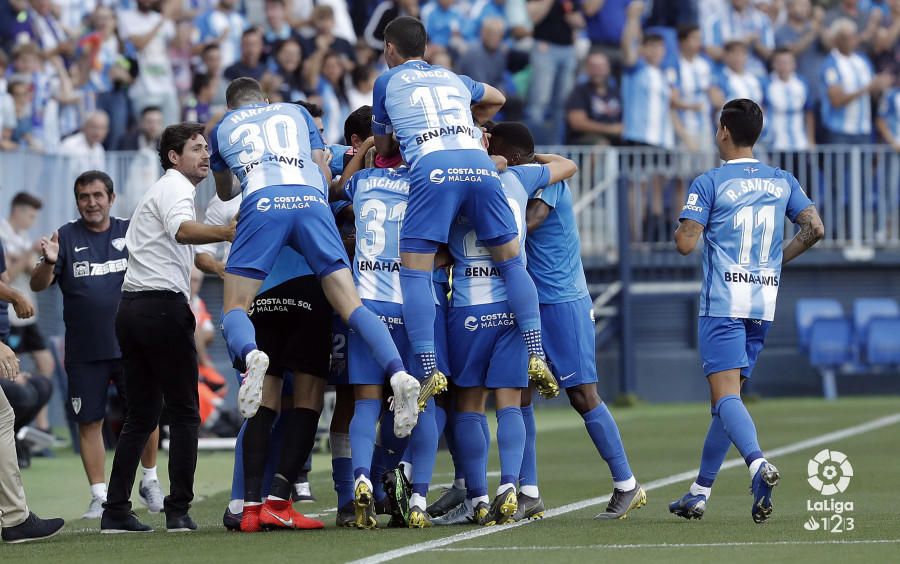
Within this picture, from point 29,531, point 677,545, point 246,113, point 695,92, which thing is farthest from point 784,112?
point 29,531

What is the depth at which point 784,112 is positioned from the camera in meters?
21.3

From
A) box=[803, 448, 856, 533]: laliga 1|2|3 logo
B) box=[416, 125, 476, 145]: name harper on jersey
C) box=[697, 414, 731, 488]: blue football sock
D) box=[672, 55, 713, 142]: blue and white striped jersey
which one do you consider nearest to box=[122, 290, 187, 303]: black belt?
box=[416, 125, 476, 145]: name harper on jersey

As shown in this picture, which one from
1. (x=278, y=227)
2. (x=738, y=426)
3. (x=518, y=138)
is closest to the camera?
(x=278, y=227)

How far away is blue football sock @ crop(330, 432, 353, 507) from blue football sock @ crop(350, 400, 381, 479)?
469 millimetres

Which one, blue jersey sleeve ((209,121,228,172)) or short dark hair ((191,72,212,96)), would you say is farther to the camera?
short dark hair ((191,72,212,96))

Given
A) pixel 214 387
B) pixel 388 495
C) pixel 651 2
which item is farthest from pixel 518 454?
pixel 651 2

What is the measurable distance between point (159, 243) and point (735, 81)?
1326cm

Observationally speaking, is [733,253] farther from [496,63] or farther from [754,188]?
[496,63]

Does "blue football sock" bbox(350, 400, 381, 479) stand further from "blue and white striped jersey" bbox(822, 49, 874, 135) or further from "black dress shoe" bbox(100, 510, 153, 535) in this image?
"blue and white striped jersey" bbox(822, 49, 874, 135)

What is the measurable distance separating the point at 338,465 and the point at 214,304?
1096 centimetres

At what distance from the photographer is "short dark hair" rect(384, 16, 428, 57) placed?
916 cm

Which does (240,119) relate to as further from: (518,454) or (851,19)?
(851,19)

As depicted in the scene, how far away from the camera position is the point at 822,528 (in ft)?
26.9

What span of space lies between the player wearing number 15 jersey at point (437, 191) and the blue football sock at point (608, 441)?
0.62 m
